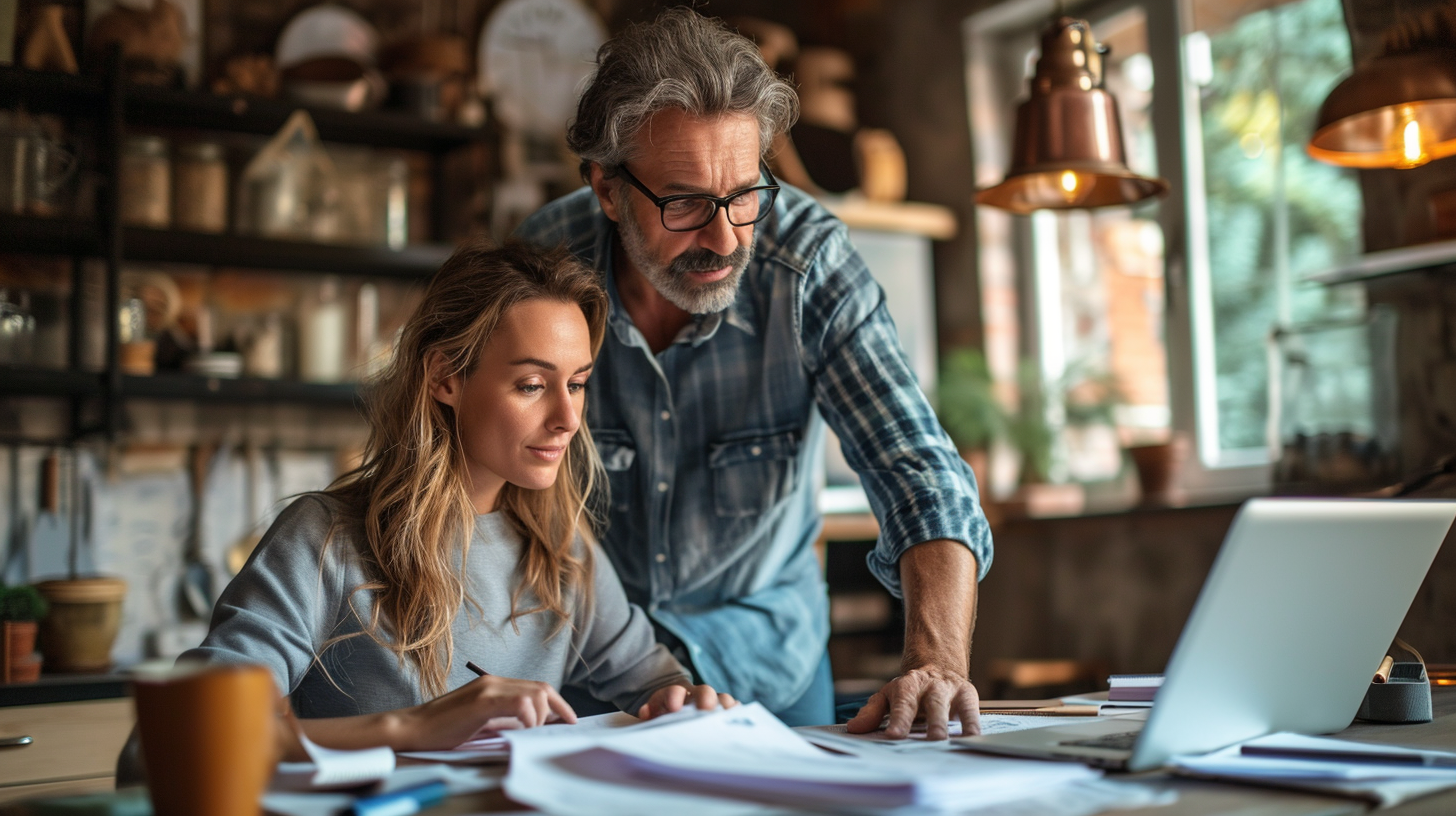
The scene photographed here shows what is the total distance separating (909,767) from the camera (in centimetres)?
81

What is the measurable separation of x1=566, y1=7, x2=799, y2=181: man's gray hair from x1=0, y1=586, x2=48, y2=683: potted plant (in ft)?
5.34

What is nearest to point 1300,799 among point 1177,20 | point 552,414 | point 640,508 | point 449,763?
point 449,763

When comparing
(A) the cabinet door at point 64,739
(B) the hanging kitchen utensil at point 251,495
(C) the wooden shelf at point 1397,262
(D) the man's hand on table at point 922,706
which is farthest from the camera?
(B) the hanging kitchen utensil at point 251,495

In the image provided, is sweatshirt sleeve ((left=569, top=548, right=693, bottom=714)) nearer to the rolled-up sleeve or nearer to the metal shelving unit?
the rolled-up sleeve

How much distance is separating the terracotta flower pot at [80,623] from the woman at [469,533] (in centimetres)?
135

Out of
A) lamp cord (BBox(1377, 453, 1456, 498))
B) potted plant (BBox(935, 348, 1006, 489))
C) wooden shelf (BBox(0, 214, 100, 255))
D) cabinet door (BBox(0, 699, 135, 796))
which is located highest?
wooden shelf (BBox(0, 214, 100, 255))

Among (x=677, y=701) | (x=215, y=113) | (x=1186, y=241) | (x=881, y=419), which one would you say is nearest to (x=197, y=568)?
(x=215, y=113)

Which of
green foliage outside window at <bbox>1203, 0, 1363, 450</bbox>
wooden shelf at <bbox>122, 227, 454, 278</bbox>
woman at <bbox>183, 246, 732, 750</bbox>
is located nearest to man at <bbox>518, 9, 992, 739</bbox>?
woman at <bbox>183, 246, 732, 750</bbox>

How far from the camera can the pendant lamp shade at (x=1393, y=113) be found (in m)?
1.58

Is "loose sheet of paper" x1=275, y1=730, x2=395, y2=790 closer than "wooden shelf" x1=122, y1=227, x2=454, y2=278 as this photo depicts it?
Yes

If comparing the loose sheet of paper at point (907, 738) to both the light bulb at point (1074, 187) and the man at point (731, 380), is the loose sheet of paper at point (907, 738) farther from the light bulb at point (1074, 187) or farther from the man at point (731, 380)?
the light bulb at point (1074, 187)

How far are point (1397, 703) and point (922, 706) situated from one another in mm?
437

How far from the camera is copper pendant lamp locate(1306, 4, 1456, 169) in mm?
1587

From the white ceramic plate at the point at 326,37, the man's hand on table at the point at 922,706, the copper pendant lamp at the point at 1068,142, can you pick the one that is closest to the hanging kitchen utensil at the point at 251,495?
the white ceramic plate at the point at 326,37
